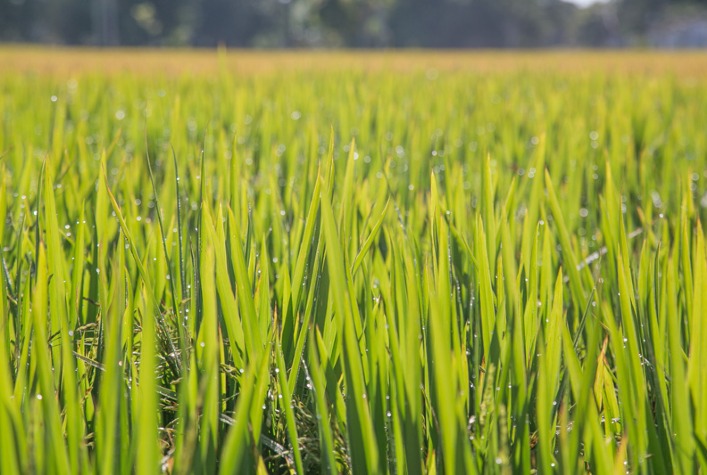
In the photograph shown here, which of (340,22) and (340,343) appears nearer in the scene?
(340,343)

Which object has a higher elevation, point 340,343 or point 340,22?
point 340,22

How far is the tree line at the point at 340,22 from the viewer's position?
32.6 metres

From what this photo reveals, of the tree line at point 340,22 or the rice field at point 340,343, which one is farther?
the tree line at point 340,22

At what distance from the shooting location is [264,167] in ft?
4.77

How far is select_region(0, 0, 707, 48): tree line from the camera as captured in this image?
32625mm

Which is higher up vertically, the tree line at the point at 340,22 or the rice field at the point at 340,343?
the tree line at the point at 340,22

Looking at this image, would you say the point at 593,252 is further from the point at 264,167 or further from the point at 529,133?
the point at 529,133

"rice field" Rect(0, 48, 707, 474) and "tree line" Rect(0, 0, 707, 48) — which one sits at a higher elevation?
"tree line" Rect(0, 0, 707, 48)

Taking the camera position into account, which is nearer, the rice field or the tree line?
the rice field

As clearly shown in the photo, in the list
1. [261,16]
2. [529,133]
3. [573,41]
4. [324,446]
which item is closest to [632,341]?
[324,446]

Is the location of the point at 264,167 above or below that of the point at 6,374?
above

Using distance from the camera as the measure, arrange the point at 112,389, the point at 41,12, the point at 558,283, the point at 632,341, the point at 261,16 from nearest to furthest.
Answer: the point at 112,389 < the point at 632,341 < the point at 558,283 < the point at 41,12 < the point at 261,16

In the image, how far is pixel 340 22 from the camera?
37344 millimetres

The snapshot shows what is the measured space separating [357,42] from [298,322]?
4350 cm
